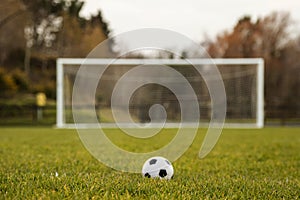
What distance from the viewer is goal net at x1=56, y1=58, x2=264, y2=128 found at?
18672 millimetres

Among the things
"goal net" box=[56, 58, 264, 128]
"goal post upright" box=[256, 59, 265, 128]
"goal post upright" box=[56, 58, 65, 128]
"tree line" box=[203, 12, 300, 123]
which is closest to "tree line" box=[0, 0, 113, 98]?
"goal net" box=[56, 58, 264, 128]

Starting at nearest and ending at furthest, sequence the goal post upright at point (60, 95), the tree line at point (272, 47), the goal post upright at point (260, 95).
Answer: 1. the goal post upright at point (60, 95)
2. the goal post upright at point (260, 95)
3. the tree line at point (272, 47)

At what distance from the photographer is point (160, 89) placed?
20188mm

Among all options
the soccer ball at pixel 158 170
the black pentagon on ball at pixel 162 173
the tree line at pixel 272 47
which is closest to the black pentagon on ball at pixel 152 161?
the soccer ball at pixel 158 170

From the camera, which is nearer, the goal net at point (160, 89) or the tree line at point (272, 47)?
the goal net at point (160, 89)

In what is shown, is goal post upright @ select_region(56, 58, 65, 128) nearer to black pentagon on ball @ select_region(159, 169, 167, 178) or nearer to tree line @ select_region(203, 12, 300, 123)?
black pentagon on ball @ select_region(159, 169, 167, 178)

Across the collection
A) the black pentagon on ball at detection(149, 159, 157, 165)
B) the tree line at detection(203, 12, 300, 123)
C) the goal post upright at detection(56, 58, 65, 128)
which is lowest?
the black pentagon on ball at detection(149, 159, 157, 165)

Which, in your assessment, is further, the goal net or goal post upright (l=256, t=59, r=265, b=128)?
goal post upright (l=256, t=59, r=265, b=128)

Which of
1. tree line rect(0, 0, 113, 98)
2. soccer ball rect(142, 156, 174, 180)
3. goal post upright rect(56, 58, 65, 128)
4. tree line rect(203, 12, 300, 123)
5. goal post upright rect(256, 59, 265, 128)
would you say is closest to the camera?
soccer ball rect(142, 156, 174, 180)

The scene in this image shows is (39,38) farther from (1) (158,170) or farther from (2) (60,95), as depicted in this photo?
(1) (158,170)

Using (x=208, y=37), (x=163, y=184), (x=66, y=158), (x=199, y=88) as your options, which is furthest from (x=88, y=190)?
(x=208, y=37)

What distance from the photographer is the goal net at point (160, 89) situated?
61.3 ft

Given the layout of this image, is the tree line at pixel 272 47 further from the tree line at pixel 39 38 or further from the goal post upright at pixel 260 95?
the goal post upright at pixel 260 95

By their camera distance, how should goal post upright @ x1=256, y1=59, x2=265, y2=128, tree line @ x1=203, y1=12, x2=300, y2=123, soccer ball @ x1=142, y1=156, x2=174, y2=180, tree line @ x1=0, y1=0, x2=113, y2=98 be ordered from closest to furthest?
1. soccer ball @ x1=142, y1=156, x2=174, y2=180
2. goal post upright @ x1=256, y1=59, x2=265, y2=128
3. tree line @ x1=0, y1=0, x2=113, y2=98
4. tree line @ x1=203, y1=12, x2=300, y2=123
